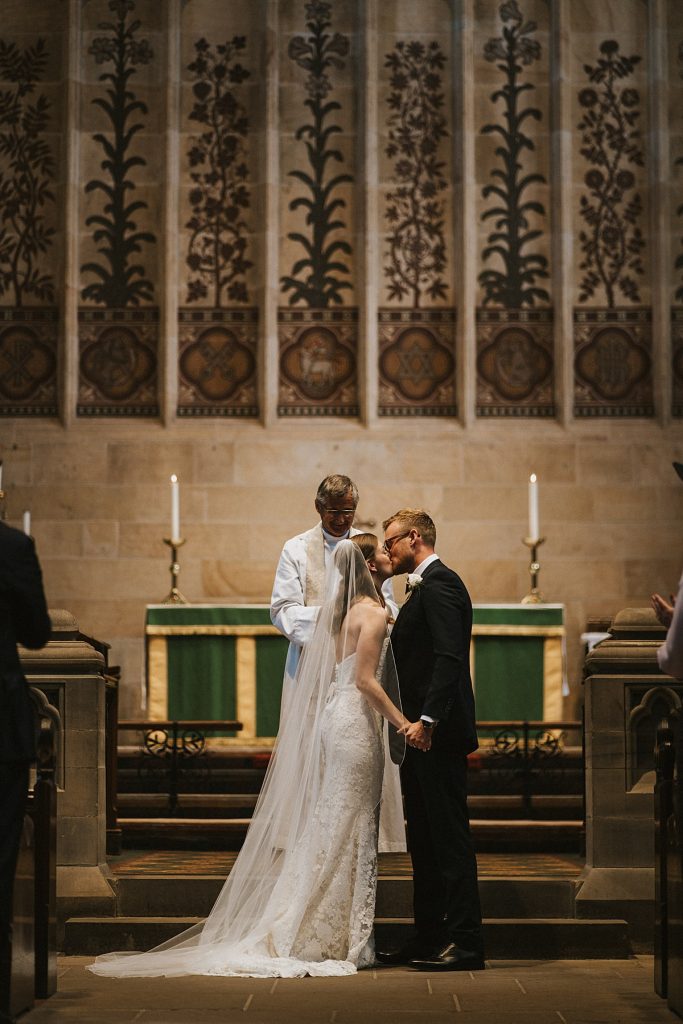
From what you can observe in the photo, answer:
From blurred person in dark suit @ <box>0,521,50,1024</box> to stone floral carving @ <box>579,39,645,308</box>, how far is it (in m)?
7.90

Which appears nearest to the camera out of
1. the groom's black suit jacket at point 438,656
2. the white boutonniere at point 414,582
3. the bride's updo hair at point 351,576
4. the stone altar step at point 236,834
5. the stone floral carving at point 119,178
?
the groom's black suit jacket at point 438,656

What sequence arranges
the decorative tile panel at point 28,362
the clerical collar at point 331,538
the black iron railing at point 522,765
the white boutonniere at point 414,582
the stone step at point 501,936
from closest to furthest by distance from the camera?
the white boutonniere at point 414,582 → the stone step at point 501,936 → the clerical collar at point 331,538 → the black iron railing at point 522,765 → the decorative tile panel at point 28,362

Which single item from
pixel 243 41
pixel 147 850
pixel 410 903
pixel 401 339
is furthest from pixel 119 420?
pixel 410 903

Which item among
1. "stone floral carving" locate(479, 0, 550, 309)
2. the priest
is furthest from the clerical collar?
"stone floral carving" locate(479, 0, 550, 309)

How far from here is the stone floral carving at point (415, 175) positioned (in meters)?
11.9

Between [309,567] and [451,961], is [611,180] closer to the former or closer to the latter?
[309,567]

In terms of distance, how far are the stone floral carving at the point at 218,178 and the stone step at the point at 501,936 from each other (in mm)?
6360

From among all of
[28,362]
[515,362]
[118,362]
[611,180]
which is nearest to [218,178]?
[118,362]

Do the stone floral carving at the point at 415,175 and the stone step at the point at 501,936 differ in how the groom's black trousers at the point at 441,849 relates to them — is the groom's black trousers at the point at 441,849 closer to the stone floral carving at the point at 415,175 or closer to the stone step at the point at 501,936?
the stone step at the point at 501,936

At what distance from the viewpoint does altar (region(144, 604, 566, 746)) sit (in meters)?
10.3

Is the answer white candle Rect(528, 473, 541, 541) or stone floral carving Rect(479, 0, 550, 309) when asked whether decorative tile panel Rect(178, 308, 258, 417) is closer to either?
stone floral carving Rect(479, 0, 550, 309)

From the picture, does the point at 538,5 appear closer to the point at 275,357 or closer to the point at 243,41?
the point at 243,41

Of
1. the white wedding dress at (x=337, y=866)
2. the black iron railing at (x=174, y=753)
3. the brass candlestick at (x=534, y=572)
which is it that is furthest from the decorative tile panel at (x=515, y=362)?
the white wedding dress at (x=337, y=866)

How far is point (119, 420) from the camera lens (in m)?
11.7
